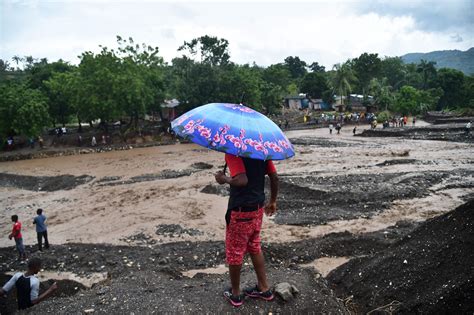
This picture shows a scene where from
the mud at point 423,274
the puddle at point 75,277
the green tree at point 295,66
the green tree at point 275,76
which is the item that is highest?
the green tree at point 295,66

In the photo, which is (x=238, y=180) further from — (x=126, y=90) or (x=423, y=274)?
(x=126, y=90)

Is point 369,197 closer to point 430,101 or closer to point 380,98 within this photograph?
point 380,98

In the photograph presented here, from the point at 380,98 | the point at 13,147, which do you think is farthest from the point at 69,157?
the point at 380,98

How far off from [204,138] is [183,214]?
31.0 feet

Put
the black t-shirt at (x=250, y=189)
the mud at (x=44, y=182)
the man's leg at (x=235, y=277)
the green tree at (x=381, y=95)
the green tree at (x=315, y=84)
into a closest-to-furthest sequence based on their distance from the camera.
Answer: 1. the black t-shirt at (x=250, y=189)
2. the man's leg at (x=235, y=277)
3. the mud at (x=44, y=182)
4. the green tree at (x=381, y=95)
5. the green tree at (x=315, y=84)

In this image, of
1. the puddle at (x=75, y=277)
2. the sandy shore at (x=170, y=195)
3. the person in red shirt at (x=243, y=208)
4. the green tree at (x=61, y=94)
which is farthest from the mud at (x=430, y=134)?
the person in red shirt at (x=243, y=208)

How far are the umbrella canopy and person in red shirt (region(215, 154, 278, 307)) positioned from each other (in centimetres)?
28

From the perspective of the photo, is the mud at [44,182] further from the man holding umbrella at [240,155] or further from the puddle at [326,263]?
the man holding umbrella at [240,155]

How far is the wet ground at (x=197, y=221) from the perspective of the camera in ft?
16.6

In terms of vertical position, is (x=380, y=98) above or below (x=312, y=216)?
above

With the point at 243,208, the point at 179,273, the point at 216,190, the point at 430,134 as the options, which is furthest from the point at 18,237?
the point at 430,134

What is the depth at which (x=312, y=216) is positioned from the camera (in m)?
11.4

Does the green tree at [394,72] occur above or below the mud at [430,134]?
above

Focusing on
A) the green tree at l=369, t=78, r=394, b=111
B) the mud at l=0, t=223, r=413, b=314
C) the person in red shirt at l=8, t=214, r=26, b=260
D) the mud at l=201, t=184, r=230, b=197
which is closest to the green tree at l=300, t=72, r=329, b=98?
the green tree at l=369, t=78, r=394, b=111
